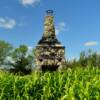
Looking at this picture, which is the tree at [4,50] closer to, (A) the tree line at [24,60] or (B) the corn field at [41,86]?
(A) the tree line at [24,60]

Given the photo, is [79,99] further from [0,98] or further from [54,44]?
[54,44]

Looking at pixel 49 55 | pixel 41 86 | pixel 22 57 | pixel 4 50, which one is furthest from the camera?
pixel 4 50

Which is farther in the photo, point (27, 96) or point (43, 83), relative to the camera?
point (43, 83)

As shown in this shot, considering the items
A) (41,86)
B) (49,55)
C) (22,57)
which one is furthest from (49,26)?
(41,86)

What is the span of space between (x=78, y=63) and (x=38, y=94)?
100 feet

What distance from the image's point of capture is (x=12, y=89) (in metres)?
8.13

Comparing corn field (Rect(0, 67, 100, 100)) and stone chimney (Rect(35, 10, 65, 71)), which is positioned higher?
stone chimney (Rect(35, 10, 65, 71))

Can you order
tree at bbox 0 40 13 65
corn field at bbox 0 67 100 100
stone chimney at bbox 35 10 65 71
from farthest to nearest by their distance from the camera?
tree at bbox 0 40 13 65 → stone chimney at bbox 35 10 65 71 → corn field at bbox 0 67 100 100

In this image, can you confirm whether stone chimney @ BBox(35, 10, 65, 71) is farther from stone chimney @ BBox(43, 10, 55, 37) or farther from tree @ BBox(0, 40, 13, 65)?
tree @ BBox(0, 40, 13, 65)

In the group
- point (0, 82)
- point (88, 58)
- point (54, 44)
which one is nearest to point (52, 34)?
point (54, 44)

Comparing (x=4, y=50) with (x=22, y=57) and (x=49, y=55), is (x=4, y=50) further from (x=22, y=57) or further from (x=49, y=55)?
(x=49, y=55)

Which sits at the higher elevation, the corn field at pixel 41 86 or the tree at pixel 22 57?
the tree at pixel 22 57

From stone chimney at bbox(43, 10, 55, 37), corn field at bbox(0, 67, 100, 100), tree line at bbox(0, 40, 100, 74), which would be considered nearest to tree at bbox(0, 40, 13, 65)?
tree line at bbox(0, 40, 100, 74)

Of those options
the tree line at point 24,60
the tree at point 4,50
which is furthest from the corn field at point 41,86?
the tree at point 4,50
